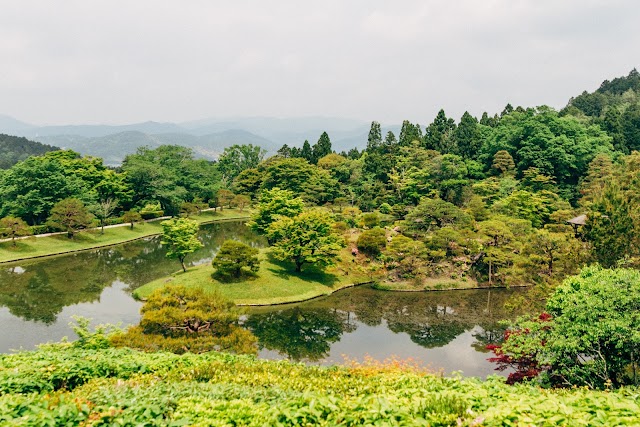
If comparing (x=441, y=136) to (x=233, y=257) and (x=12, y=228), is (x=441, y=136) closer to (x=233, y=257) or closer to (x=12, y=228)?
(x=233, y=257)

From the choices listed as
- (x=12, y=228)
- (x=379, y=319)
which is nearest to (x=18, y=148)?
(x=12, y=228)

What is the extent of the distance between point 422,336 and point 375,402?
57.5ft

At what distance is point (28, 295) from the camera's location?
26312 millimetres

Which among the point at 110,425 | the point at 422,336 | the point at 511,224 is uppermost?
the point at 110,425

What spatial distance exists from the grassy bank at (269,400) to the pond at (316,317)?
923 cm

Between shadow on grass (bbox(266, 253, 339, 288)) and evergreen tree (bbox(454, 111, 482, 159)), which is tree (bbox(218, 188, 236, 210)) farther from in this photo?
evergreen tree (bbox(454, 111, 482, 159))

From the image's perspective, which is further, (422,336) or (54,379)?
(422,336)

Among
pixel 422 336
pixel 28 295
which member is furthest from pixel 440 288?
pixel 28 295

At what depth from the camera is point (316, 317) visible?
2420cm

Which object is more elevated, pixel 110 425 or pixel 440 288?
pixel 110 425

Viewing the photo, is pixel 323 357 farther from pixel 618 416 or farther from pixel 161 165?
pixel 161 165

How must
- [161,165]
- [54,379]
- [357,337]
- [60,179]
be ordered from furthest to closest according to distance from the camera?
[161,165] → [60,179] → [357,337] → [54,379]

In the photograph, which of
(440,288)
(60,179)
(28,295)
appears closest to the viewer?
(28,295)

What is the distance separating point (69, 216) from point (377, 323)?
3279 cm
